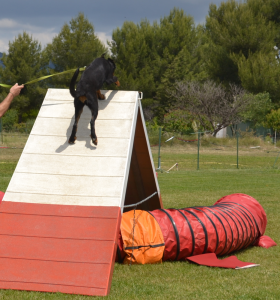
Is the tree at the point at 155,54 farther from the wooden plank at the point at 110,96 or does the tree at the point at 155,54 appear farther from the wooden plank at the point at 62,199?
the wooden plank at the point at 62,199

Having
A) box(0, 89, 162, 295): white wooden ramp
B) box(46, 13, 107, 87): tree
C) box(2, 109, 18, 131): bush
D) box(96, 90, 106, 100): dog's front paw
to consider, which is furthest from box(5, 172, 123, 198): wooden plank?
box(46, 13, 107, 87): tree

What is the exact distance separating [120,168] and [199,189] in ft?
22.8

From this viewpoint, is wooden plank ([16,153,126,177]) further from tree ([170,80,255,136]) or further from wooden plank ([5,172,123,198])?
tree ([170,80,255,136])

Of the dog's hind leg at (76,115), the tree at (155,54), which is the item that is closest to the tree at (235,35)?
the tree at (155,54)

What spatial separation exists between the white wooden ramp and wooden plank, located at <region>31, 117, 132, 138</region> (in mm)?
12

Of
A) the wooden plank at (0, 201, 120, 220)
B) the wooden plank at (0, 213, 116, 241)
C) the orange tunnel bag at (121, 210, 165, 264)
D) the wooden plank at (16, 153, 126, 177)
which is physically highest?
the wooden plank at (16, 153, 126, 177)

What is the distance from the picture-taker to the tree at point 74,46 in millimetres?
41000

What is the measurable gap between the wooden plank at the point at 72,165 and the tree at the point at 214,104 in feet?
94.6

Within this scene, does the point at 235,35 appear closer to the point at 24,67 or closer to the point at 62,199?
the point at 24,67

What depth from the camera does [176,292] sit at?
3742 millimetres

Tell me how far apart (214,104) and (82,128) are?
3071 centimetres

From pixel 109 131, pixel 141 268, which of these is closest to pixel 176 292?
pixel 141 268

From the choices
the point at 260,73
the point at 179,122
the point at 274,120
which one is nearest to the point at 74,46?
the point at 179,122

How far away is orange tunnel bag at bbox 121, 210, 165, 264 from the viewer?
183 inches
